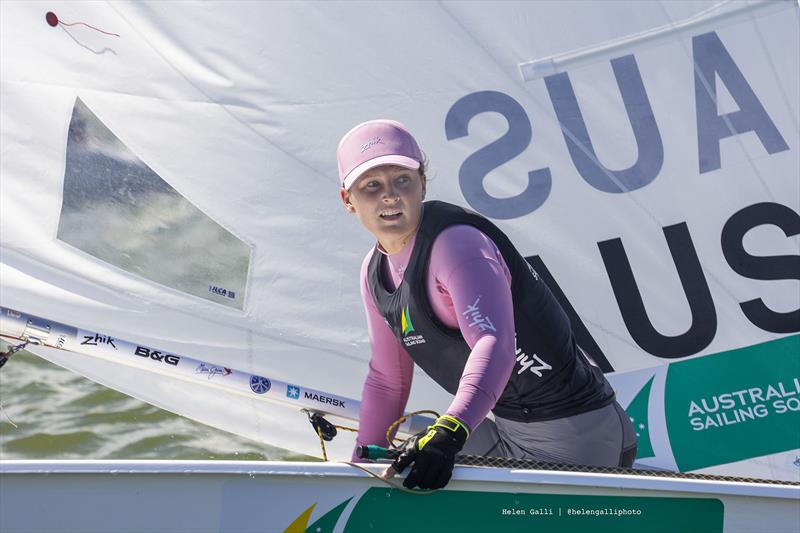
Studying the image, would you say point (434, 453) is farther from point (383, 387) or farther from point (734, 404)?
point (734, 404)

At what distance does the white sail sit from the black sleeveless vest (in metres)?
0.64

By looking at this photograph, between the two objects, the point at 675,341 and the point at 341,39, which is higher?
the point at 341,39

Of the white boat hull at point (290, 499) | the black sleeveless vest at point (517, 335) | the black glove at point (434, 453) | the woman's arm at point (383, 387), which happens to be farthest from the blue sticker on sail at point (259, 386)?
the black glove at point (434, 453)

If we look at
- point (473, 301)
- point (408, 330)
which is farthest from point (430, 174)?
point (473, 301)

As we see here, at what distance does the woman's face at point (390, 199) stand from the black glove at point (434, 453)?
0.97ft

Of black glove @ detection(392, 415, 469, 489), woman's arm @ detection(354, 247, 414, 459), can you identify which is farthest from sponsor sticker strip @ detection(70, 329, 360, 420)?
black glove @ detection(392, 415, 469, 489)

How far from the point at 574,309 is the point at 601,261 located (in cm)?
12

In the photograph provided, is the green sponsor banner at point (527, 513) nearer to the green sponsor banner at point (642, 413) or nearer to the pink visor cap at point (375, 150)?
the pink visor cap at point (375, 150)

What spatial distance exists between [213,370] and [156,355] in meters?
0.13

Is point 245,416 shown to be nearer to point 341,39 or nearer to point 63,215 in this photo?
point 63,215

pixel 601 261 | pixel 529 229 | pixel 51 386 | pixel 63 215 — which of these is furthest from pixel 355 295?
pixel 51 386

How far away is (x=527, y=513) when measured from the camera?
1317 millimetres

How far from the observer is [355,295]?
215 centimetres

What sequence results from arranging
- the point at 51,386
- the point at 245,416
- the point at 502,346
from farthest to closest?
1. the point at 51,386
2. the point at 245,416
3. the point at 502,346
